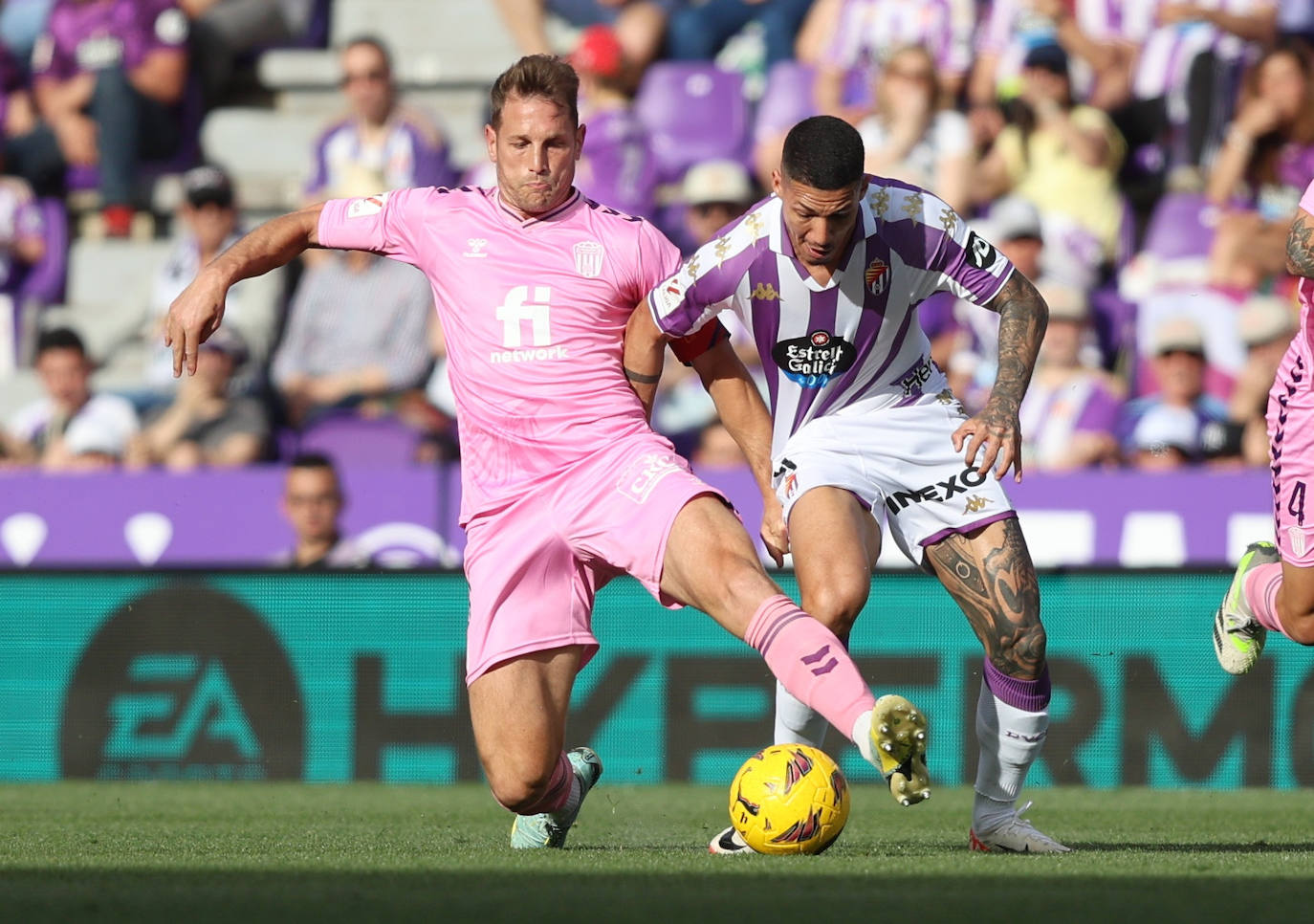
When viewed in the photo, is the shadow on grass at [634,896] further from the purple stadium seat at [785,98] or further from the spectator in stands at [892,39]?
the purple stadium seat at [785,98]

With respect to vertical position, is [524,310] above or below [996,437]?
above

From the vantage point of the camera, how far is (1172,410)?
11.6m

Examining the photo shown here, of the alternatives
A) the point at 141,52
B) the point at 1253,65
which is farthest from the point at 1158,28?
the point at 141,52

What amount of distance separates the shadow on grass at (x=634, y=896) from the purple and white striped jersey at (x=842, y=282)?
182 cm

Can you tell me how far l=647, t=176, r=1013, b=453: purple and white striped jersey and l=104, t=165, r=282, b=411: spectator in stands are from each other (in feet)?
24.1

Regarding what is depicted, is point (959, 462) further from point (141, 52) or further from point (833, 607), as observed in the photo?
point (141, 52)

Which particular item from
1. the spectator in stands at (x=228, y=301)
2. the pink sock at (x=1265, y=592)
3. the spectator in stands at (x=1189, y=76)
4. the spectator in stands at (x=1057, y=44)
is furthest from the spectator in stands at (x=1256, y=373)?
the spectator in stands at (x=228, y=301)

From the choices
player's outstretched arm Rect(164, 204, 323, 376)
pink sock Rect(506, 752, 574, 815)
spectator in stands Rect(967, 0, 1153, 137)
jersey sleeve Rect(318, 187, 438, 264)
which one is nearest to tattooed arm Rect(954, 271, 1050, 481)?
pink sock Rect(506, 752, 574, 815)

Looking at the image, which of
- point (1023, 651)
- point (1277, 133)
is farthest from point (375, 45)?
point (1023, 651)

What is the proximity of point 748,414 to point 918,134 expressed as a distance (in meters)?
7.24

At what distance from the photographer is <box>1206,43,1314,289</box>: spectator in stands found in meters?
13.1

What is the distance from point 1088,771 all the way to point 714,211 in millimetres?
4904

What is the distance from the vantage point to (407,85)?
1565 cm

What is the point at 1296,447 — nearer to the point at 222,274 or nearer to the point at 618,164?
the point at 222,274
